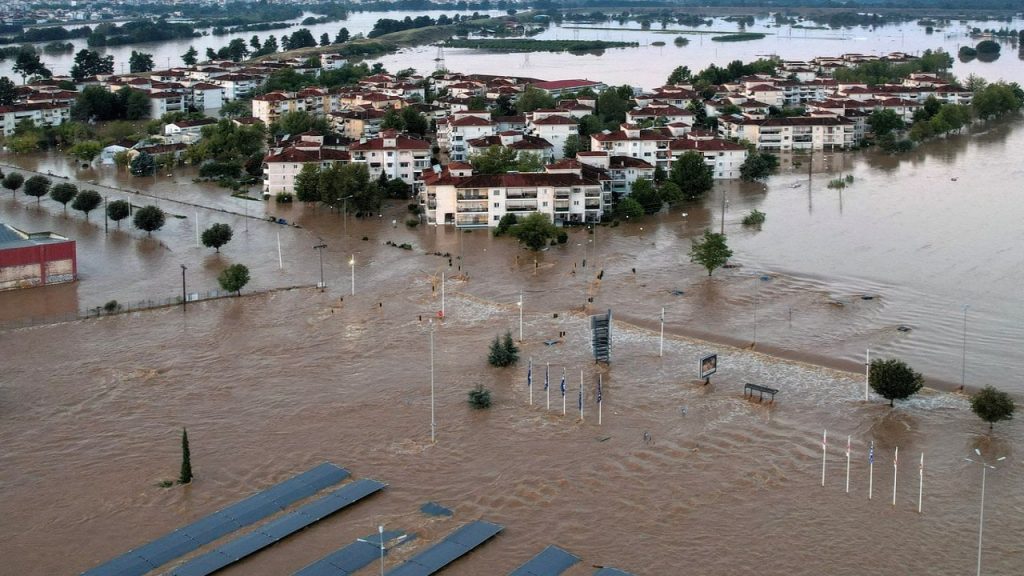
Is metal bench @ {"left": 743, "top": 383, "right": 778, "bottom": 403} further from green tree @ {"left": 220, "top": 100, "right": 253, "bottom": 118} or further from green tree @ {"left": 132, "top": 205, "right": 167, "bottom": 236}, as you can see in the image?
green tree @ {"left": 220, "top": 100, "right": 253, "bottom": 118}

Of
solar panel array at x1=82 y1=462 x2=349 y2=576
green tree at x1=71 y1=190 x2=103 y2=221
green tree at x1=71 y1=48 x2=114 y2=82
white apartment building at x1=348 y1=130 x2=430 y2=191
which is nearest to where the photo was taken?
solar panel array at x1=82 y1=462 x2=349 y2=576

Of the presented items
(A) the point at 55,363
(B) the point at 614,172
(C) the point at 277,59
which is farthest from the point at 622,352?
(C) the point at 277,59

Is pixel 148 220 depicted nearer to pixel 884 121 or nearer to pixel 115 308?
pixel 115 308

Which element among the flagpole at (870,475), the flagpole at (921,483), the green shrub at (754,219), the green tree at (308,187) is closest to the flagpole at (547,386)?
the flagpole at (870,475)

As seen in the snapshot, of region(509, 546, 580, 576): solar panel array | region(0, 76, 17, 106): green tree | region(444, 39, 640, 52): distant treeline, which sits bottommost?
region(509, 546, 580, 576): solar panel array

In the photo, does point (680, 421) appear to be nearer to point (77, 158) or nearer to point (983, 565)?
point (983, 565)

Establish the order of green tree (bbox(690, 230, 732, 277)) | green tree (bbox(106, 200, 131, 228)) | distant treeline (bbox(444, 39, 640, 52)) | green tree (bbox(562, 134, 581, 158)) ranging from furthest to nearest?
1. distant treeline (bbox(444, 39, 640, 52))
2. green tree (bbox(562, 134, 581, 158))
3. green tree (bbox(106, 200, 131, 228))
4. green tree (bbox(690, 230, 732, 277))

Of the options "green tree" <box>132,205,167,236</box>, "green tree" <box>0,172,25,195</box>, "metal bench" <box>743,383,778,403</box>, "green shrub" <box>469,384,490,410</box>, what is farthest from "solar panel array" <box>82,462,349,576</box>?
"green tree" <box>0,172,25,195</box>
